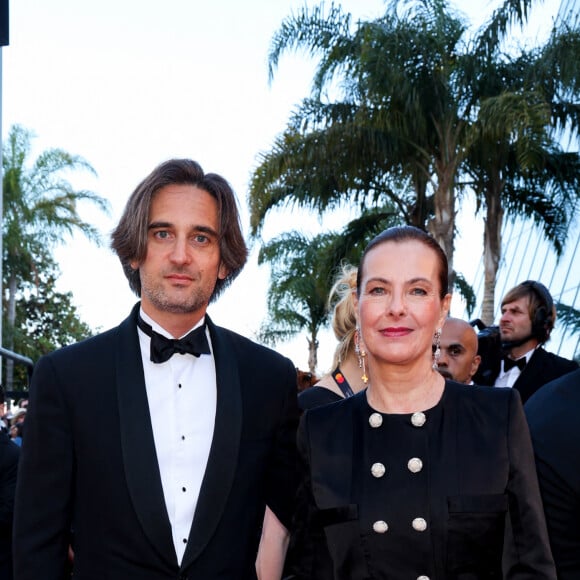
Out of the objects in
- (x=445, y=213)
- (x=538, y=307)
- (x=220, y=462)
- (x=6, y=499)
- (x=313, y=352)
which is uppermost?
(x=313, y=352)

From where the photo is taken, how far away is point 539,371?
5.54 meters

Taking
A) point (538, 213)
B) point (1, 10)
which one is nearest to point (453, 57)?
point (538, 213)

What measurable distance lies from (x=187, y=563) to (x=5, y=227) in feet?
101

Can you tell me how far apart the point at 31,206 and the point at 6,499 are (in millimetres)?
28307

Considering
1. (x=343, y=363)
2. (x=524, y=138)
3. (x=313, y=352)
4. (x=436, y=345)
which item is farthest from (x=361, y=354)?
(x=313, y=352)

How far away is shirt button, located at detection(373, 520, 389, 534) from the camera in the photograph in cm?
254

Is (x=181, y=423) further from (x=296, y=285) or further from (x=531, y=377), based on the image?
(x=296, y=285)

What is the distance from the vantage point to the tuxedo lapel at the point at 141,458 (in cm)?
275

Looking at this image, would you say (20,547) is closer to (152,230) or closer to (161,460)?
(161,460)

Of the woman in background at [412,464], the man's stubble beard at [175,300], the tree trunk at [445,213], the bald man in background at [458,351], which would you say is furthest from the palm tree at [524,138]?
the woman in background at [412,464]

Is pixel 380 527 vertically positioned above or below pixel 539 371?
below

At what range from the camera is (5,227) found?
104 ft

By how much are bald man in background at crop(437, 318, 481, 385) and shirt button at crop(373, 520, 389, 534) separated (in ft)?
9.40

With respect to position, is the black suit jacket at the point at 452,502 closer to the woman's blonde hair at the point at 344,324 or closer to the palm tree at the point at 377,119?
the woman's blonde hair at the point at 344,324
